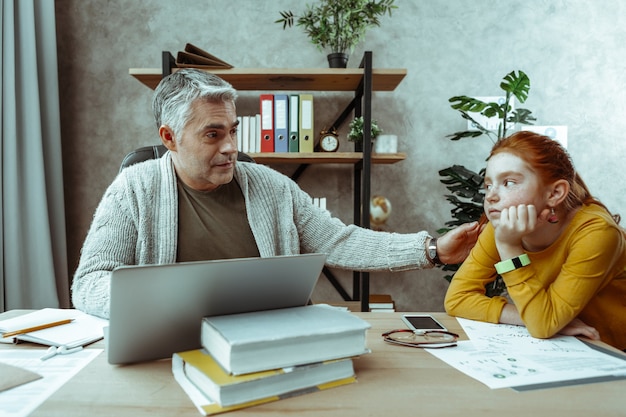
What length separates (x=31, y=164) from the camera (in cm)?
245

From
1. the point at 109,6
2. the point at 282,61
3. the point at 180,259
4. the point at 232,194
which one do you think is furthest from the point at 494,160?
the point at 109,6

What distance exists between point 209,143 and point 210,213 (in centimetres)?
21

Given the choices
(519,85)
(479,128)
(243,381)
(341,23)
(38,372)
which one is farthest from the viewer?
(341,23)

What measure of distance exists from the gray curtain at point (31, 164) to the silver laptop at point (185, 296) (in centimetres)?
200

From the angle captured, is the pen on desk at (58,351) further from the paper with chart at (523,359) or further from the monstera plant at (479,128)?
the monstera plant at (479,128)

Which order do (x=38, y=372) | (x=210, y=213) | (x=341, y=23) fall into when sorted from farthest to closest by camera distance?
(x=341, y=23), (x=210, y=213), (x=38, y=372)

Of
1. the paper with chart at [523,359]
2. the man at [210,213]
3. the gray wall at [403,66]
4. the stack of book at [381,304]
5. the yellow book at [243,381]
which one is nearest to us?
the yellow book at [243,381]

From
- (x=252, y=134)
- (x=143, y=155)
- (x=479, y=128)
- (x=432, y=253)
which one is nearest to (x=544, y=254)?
(x=432, y=253)

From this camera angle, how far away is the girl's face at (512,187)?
1.10 meters

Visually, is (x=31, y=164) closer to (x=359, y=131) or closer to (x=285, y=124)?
(x=285, y=124)

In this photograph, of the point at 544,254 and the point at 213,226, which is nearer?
the point at 544,254

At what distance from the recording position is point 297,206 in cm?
152

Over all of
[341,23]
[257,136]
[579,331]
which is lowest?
[579,331]

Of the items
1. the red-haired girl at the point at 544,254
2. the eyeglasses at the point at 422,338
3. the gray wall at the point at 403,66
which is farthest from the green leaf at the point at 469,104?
the eyeglasses at the point at 422,338
